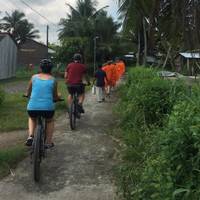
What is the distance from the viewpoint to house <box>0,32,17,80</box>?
38.8 metres

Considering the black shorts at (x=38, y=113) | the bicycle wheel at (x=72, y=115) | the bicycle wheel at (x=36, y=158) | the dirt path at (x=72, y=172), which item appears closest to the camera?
the dirt path at (x=72, y=172)

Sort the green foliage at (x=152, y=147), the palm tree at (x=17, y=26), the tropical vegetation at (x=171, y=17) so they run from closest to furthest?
the green foliage at (x=152, y=147)
the tropical vegetation at (x=171, y=17)
the palm tree at (x=17, y=26)

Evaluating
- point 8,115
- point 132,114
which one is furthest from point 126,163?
point 8,115

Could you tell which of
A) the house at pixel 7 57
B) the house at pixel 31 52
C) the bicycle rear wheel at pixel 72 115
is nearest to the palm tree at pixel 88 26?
the house at pixel 7 57

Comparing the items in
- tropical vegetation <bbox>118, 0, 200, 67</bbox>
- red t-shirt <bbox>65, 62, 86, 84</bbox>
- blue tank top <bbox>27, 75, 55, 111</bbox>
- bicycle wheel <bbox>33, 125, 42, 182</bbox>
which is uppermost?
tropical vegetation <bbox>118, 0, 200, 67</bbox>

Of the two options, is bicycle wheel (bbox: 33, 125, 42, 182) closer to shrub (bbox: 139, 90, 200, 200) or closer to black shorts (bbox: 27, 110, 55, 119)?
black shorts (bbox: 27, 110, 55, 119)

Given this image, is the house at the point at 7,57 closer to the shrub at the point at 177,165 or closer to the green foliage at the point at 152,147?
the green foliage at the point at 152,147

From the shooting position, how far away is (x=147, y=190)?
4.73m

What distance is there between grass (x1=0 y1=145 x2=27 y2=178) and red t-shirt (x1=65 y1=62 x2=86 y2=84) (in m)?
2.97

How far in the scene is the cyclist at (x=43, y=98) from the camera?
23.2 feet

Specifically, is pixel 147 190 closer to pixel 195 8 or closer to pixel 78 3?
pixel 195 8

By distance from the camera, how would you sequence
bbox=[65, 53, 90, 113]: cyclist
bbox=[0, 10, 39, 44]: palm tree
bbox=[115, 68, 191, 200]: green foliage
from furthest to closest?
bbox=[0, 10, 39, 44]: palm tree, bbox=[65, 53, 90, 113]: cyclist, bbox=[115, 68, 191, 200]: green foliage

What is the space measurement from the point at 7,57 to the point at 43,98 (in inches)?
1378

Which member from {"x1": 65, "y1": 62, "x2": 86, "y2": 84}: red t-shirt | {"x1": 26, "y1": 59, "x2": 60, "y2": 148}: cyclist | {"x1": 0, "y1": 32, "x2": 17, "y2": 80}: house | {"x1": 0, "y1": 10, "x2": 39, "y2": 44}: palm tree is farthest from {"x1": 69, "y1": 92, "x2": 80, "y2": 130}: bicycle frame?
{"x1": 0, "y1": 10, "x2": 39, "y2": 44}: palm tree
